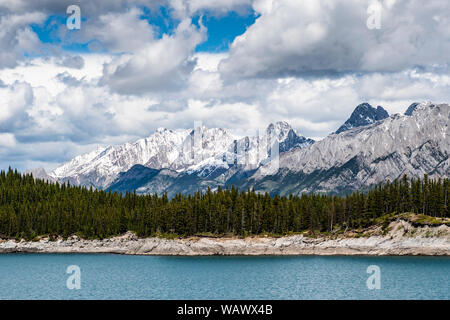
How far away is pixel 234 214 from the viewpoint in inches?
6481

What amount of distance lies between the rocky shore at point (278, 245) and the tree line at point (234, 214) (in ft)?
13.8

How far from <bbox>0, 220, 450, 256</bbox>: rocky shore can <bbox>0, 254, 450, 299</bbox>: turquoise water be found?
25.1ft

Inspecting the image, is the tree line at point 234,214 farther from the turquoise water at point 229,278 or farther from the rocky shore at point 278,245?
the turquoise water at point 229,278

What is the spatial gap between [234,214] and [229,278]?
64961mm

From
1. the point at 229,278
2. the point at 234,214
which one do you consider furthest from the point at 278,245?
the point at 229,278

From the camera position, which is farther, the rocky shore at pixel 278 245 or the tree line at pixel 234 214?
the tree line at pixel 234 214

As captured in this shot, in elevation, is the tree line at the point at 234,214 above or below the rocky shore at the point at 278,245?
above

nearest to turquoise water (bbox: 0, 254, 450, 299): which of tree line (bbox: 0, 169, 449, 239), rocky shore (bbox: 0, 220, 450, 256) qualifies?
rocky shore (bbox: 0, 220, 450, 256)

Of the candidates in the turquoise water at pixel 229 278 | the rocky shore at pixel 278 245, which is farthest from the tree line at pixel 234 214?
the turquoise water at pixel 229 278

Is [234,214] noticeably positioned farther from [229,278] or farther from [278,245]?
[229,278]

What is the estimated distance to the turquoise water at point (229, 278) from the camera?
7989 cm

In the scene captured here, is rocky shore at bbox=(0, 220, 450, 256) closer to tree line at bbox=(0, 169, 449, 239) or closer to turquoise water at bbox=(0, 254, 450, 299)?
tree line at bbox=(0, 169, 449, 239)

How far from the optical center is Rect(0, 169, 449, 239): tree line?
16075 centimetres
